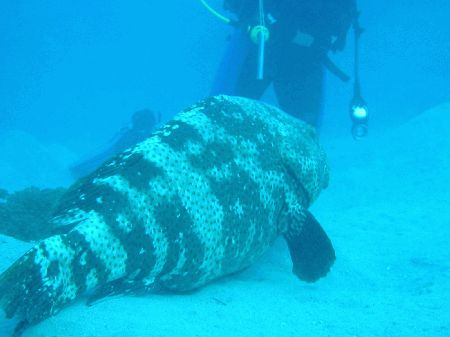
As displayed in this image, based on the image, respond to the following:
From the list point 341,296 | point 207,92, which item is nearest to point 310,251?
point 341,296

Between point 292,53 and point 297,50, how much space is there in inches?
4.0

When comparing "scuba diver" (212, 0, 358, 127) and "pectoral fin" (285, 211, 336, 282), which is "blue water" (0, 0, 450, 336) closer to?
"pectoral fin" (285, 211, 336, 282)

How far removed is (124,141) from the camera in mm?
12336

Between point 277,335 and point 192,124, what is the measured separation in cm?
146

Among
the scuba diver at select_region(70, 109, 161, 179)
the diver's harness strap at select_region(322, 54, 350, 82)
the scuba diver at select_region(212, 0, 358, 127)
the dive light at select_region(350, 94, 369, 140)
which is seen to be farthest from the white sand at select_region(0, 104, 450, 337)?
the scuba diver at select_region(70, 109, 161, 179)

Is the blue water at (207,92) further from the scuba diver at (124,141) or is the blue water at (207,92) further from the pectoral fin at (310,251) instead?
the scuba diver at (124,141)

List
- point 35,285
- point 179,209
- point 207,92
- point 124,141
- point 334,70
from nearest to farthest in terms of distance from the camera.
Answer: point 35,285, point 179,209, point 334,70, point 124,141, point 207,92

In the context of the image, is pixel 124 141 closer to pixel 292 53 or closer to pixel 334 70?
pixel 292 53

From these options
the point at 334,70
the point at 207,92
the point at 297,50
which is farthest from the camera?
the point at 207,92

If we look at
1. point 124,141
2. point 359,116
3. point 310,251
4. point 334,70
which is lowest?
point 310,251

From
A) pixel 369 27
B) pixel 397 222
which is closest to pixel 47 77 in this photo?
pixel 369 27

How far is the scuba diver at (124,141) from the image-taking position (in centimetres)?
1216

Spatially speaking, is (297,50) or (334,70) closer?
(334,70)

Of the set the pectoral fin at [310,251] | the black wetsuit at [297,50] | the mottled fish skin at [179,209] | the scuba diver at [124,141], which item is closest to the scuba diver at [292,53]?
the black wetsuit at [297,50]
